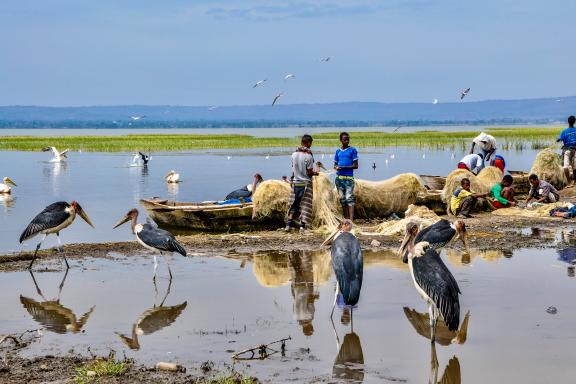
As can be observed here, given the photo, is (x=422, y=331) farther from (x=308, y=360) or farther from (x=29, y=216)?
Answer: (x=29, y=216)

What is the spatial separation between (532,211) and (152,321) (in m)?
12.5

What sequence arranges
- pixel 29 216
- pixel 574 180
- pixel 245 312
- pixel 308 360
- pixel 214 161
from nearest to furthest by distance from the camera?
pixel 308 360 < pixel 245 312 < pixel 29 216 < pixel 574 180 < pixel 214 161

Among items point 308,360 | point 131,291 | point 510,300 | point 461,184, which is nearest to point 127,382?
point 308,360

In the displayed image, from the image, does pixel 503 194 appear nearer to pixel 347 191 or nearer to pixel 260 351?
pixel 347 191

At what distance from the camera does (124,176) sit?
136 feet

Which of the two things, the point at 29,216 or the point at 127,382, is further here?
the point at 29,216

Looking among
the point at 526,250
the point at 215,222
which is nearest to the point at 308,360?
the point at 526,250

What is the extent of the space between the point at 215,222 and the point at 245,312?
347 inches

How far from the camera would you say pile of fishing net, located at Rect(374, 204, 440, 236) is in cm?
1791

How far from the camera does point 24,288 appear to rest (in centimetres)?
1302

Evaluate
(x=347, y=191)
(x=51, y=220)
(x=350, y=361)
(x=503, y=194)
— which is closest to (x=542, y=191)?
(x=503, y=194)

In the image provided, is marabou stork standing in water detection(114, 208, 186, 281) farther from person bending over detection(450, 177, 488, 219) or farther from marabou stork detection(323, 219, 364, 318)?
person bending over detection(450, 177, 488, 219)

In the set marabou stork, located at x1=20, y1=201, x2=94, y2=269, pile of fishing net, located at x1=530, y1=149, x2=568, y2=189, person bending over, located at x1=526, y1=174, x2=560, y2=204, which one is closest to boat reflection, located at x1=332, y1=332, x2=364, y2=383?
marabou stork, located at x1=20, y1=201, x2=94, y2=269

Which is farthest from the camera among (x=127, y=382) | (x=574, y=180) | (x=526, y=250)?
(x=574, y=180)
